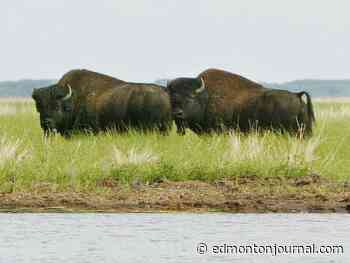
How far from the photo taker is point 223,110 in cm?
2556

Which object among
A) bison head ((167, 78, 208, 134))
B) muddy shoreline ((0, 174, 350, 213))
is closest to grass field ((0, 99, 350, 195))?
muddy shoreline ((0, 174, 350, 213))

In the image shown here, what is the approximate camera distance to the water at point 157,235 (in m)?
12.0

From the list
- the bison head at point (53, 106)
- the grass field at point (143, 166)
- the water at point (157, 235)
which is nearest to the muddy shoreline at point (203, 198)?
the grass field at point (143, 166)

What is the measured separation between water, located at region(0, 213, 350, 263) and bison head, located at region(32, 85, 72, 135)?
1022 centimetres

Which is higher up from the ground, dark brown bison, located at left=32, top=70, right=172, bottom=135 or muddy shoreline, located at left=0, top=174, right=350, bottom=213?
muddy shoreline, located at left=0, top=174, right=350, bottom=213

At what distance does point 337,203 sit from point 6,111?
96.3 feet

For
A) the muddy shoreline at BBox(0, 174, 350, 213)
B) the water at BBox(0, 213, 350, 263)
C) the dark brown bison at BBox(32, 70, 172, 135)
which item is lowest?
the dark brown bison at BBox(32, 70, 172, 135)

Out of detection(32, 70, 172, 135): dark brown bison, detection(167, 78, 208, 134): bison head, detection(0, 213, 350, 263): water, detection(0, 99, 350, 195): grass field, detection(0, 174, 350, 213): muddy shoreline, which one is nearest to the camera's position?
detection(0, 213, 350, 263): water

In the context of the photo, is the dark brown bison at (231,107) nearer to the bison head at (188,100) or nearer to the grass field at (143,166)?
the bison head at (188,100)

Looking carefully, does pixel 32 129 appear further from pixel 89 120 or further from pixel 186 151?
pixel 186 151

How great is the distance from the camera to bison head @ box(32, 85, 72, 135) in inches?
1005

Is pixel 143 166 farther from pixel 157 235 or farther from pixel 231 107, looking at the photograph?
pixel 231 107

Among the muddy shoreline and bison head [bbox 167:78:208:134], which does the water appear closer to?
the muddy shoreline

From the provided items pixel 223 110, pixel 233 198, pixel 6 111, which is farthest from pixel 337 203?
pixel 6 111
